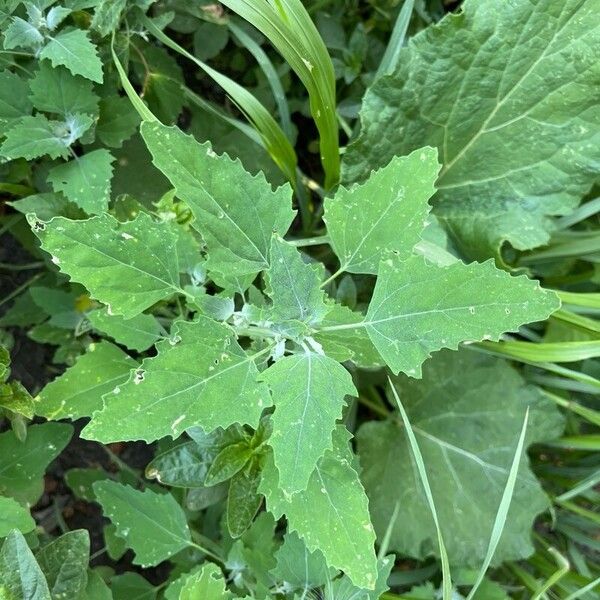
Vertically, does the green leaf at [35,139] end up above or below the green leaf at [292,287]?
above

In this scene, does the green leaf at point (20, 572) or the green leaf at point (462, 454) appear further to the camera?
the green leaf at point (462, 454)

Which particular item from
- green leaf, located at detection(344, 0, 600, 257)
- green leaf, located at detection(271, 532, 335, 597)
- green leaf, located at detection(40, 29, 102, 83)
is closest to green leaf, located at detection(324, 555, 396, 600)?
green leaf, located at detection(271, 532, 335, 597)

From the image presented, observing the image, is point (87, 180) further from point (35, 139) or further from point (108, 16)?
point (108, 16)

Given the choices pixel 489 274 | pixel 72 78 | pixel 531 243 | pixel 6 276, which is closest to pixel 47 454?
pixel 6 276

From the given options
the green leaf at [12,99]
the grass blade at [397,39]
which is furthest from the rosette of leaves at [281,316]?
the grass blade at [397,39]

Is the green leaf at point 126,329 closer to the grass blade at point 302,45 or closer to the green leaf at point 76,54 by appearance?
the green leaf at point 76,54

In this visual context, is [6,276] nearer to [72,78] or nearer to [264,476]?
[72,78]

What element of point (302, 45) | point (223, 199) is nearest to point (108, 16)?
point (302, 45)
